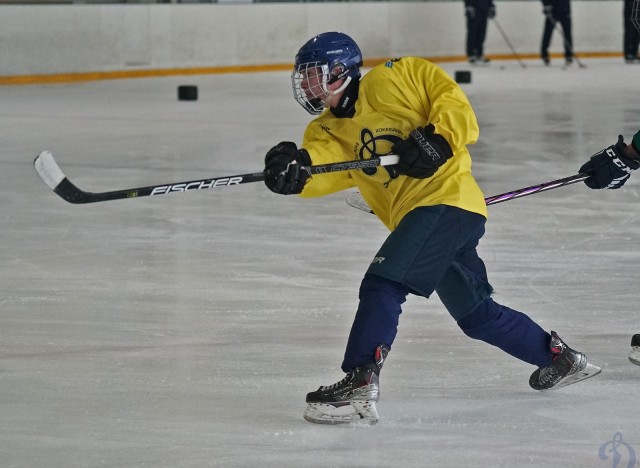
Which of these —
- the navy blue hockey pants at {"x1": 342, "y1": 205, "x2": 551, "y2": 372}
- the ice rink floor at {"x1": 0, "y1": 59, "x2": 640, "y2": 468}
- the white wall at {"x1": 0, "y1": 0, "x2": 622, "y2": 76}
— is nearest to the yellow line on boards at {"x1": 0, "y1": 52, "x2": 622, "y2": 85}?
the white wall at {"x1": 0, "y1": 0, "x2": 622, "y2": 76}

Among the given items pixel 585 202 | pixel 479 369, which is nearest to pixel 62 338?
pixel 479 369

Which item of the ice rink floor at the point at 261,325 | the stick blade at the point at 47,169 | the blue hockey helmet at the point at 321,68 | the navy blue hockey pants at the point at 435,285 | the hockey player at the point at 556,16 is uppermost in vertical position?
the blue hockey helmet at the point at 321,68

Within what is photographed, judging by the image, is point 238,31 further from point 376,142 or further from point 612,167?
point 376,142

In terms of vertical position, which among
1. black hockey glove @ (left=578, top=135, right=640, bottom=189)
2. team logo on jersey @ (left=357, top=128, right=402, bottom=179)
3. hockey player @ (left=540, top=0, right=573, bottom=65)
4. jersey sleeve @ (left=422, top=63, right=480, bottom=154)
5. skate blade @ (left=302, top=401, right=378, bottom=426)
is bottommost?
hockey player @ (left=540, top=0, right=573, bottom=65)

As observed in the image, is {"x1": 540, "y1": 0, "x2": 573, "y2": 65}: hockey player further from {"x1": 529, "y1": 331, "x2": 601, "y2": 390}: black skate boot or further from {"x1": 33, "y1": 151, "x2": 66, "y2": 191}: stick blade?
{"x1": 33, "y1": 151, "x2": 66, "y2": 191}: stick blade

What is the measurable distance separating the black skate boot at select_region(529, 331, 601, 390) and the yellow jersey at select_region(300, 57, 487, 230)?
13.3 inches

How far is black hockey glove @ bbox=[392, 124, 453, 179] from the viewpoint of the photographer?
2.60 meters

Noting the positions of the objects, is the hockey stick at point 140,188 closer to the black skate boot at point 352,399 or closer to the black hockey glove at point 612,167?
the black skate boot at point 352,399

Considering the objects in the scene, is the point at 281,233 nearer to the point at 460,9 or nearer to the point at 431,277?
the point at 431,277

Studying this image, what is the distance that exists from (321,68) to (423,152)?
0.31 metres

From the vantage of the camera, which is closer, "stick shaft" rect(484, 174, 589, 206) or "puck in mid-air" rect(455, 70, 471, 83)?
"stick shaft" rect(484, 174, 589, 206)

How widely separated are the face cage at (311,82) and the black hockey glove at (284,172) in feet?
0.39

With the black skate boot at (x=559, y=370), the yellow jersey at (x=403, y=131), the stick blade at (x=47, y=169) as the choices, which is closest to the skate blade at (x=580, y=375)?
the black skate boot at (x=559, y=370)

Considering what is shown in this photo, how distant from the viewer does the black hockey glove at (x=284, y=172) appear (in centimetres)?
269
